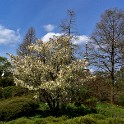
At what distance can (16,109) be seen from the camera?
71.3ft

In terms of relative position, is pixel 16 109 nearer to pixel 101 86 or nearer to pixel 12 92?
pixel 12 92

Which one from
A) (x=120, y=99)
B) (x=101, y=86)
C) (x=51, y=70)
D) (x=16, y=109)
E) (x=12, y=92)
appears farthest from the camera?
(x=101, y=86)

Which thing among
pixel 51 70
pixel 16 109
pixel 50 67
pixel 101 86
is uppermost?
pixel 101 86

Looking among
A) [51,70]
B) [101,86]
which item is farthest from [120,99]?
[51,70]

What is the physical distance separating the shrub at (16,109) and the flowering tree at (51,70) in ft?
4.34

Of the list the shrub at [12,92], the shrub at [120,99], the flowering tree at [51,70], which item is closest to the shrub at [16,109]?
the flowering tree at [51,70]

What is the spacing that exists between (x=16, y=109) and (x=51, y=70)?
3.26 meters

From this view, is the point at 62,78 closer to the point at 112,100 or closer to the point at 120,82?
the point at 112,100

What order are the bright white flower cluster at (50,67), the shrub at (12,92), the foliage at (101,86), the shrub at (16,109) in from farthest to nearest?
1. the foliage at (101,86)
2. the shrub at (12,92)
3. the shrub at (16,109)
4. the bright white flower cluster at (50,67)

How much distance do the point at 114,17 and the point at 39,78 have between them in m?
19.3

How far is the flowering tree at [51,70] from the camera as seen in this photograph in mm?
20750

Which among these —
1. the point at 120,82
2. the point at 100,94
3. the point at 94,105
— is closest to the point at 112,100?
the point at 100,94

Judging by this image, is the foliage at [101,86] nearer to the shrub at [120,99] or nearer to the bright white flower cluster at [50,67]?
the shrub at [120,99]

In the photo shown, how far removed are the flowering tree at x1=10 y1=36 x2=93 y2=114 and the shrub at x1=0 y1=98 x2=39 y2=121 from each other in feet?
4.34
